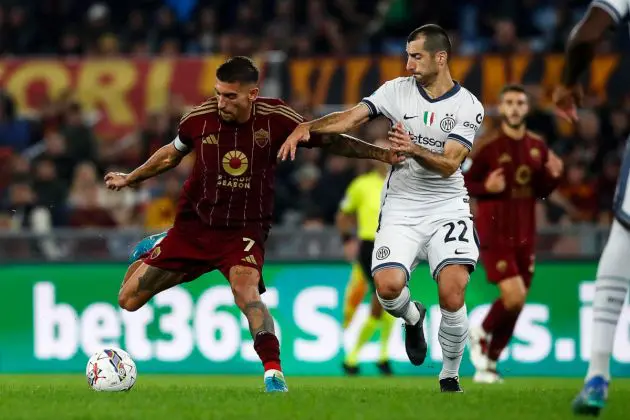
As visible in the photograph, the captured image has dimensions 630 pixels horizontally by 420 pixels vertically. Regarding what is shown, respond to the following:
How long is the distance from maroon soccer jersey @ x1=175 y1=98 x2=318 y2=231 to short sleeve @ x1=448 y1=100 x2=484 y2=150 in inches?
38.2

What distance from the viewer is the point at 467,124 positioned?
10195mm

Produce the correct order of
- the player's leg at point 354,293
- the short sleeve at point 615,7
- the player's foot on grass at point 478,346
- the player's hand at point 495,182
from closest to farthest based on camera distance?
the short sleeve at point 615,7 → the player's hand at point 495,182 → the player's foot on grass at point 478,346 → the player's leg at point 354,293

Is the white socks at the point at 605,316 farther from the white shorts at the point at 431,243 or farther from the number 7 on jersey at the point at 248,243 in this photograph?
the number 7 on jersey at the point at 248,243

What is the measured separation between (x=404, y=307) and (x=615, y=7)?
11.1 ft

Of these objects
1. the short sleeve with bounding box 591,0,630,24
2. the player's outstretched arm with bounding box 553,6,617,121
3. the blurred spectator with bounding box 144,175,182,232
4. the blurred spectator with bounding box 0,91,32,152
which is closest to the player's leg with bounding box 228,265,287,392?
the player's outstretched arm with bounding box 553,6,617,121

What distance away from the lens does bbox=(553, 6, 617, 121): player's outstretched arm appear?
7852mm

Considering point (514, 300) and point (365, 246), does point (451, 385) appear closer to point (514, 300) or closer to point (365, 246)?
point (514, 300)

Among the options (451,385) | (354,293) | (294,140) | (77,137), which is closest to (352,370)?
(354,293)

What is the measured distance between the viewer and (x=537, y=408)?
26.9ft

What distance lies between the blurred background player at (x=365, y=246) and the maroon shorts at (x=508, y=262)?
7.50 feet

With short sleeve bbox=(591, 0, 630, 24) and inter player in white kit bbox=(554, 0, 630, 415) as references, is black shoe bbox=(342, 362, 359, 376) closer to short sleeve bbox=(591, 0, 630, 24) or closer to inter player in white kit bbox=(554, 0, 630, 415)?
inter player in white kit bbox=(554, 0, 630, 415)

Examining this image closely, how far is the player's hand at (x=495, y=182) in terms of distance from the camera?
13805 mm

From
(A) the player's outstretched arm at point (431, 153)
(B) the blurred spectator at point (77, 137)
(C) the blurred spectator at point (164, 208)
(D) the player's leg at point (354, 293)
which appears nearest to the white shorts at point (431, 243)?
(A) the player's outstretched arm at point (431, 153)

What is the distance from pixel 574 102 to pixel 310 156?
11304 millimetres
